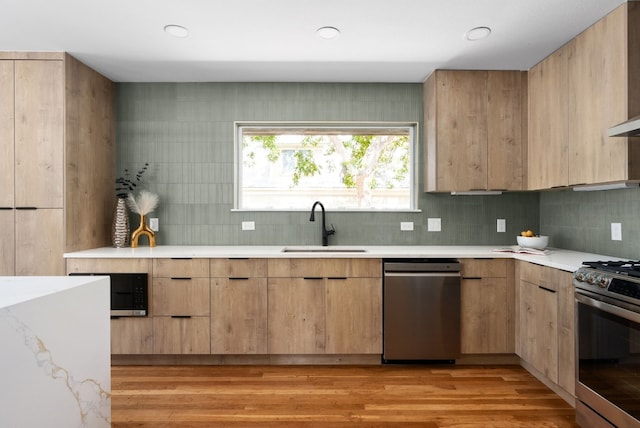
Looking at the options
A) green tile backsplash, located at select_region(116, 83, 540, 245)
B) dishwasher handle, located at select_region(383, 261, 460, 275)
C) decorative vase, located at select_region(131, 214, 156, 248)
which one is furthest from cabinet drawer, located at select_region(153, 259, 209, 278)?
dishwasher handle, located at select_region(383, 261, 460, 275)

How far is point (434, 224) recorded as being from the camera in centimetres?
353

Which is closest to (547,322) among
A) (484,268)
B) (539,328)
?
(539,328)

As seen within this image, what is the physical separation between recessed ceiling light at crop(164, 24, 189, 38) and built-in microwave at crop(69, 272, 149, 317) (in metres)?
1.79

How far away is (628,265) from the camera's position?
81.6 inches

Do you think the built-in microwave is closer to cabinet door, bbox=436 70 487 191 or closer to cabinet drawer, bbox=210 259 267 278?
cabinet drawer, bbox=210 259 267 278

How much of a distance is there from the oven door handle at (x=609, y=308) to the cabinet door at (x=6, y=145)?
3.89 metres

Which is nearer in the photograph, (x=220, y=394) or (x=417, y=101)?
(x=220, y=394)

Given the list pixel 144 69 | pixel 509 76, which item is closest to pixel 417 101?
pixel 509 76

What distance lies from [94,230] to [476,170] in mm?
3309

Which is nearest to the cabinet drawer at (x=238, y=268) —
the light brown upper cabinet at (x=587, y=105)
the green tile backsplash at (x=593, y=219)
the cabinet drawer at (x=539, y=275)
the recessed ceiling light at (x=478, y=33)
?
the cabinet drawer at (x=539, y=275)

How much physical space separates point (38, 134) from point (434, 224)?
338cm

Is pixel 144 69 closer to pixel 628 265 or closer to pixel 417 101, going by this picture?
pixel 417 101

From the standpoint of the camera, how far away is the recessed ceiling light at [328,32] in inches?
98.5

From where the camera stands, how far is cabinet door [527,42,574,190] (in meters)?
2.69
